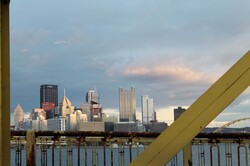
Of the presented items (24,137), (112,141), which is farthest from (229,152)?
(24,137)

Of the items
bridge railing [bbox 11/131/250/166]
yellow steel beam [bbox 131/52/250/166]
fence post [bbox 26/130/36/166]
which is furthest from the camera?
bridge railing [bbox 11/131/250/166]

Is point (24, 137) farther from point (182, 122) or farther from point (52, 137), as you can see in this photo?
point (182, 122)

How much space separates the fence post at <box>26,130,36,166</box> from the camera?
5301mm

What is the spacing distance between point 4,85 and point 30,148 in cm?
331

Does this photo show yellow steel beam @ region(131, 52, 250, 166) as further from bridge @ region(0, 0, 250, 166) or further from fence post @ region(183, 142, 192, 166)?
fence post @ region(183, 142, 192, 166)

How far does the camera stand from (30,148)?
5445mm

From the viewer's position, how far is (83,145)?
5.82 meters

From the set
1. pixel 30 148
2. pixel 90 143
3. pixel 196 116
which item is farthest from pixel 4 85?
pixel 90 143

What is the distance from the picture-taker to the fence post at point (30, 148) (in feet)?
17.4

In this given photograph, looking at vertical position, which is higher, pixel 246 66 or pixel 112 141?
pixel 246 66

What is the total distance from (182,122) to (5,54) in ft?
4.15

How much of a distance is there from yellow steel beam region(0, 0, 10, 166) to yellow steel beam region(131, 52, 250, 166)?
870 mm

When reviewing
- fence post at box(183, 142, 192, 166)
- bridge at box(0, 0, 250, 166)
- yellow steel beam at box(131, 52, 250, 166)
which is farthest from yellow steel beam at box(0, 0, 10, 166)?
fence post at box(183, 142, 192, 166)

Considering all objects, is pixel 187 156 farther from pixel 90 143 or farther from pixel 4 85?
pixel 4 85
